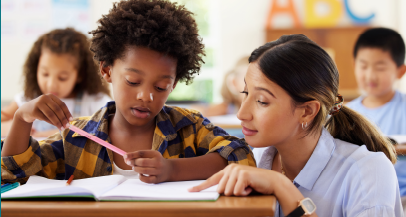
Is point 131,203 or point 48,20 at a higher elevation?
point 48,20

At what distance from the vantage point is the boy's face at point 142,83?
90 centimetres

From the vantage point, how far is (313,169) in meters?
0.93

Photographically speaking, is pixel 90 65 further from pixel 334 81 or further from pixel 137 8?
pixel 334 81

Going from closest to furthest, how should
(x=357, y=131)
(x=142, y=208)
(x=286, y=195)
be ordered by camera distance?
(x=142, y=208), (x=286, y=195), (x=357, y=131)

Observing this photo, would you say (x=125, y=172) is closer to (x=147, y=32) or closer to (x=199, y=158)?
(x=199, y=158)

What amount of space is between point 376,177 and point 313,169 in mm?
151

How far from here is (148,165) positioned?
74 cm

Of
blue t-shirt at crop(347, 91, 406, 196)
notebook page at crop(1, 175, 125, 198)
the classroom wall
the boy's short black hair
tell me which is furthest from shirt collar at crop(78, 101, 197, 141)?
the classroom wall

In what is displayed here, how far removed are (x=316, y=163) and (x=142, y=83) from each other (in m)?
0.49

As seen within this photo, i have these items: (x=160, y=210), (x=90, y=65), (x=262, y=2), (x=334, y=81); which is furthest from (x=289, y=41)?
(x=262, y=2)

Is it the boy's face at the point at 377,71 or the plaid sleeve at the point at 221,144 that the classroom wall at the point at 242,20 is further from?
the plaid sleeve at the point at 221,144

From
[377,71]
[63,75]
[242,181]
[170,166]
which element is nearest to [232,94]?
[377,71]

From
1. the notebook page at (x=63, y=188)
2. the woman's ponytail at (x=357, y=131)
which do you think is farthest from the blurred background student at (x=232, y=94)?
the notebook page at (x=63, y=188)

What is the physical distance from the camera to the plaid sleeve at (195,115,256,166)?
34.0 inches
